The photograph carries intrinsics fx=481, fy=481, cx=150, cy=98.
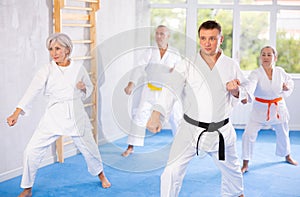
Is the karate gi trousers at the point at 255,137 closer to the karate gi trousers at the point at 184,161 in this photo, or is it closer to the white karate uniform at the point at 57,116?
the karate gi trousers at the point at 184,161

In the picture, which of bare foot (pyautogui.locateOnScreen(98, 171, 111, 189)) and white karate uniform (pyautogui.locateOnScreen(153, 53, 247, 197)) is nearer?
white karate uniform (pyautogui.locateOnScreen(153, 53, 247, 197))

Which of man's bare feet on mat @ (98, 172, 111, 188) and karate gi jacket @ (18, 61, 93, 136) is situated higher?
karate gi jacket @ (18, 61, 93, 136)

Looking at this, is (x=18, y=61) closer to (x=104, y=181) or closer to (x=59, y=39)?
(x=59, y=39)

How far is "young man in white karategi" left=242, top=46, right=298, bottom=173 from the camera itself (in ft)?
14.6

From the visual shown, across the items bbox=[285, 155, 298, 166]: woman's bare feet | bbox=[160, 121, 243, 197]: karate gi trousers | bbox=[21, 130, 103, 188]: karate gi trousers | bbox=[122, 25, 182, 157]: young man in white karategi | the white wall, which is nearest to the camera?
bbox=[160, 121, 243, 197]: karate gi trousers

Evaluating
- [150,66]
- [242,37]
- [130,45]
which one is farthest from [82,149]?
[242,37]

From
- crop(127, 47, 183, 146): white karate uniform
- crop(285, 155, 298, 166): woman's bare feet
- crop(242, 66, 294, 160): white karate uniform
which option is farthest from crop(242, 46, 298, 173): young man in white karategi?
crop(127, 47, 183, 146): white karate uniform

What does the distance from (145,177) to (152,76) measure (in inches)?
50.2

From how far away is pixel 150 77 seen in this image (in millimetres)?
5035

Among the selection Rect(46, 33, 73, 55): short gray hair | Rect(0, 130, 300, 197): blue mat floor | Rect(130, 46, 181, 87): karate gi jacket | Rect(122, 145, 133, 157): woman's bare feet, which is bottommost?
Rect(0, 130, 300, 197): blue mat floor

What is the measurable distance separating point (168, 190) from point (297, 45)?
4.37 metres

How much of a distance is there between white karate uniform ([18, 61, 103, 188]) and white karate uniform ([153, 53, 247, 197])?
0.95 m

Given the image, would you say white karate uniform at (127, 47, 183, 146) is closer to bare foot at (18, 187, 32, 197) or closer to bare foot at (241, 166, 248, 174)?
bare foot at (241, 166, 248, 174)

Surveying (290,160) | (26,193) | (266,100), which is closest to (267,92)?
(266,100)
